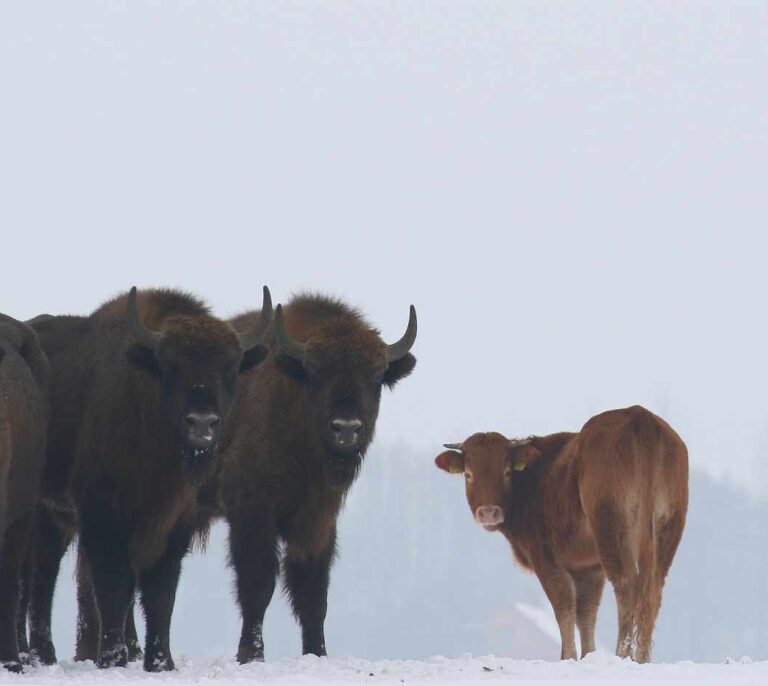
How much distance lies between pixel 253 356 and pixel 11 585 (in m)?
2.64

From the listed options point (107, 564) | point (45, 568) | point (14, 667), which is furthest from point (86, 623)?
point (14, 667)

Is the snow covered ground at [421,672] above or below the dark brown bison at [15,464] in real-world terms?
below

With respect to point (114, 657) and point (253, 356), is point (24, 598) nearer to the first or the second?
point (114, 657)

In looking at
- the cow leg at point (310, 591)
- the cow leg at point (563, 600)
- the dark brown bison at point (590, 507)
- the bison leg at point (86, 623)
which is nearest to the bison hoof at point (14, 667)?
the cow leg at point (310, 591)

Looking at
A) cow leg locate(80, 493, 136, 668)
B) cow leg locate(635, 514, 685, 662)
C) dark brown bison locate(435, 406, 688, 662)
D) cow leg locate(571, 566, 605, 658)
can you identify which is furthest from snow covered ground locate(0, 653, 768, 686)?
cow leg locate(571, 566, 605, 658)

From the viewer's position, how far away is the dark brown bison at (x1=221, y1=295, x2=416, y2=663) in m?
13.7

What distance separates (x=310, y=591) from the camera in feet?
46.5

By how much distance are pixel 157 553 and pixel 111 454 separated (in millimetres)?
876

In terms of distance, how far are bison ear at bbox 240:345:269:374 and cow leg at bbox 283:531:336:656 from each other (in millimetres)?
1664

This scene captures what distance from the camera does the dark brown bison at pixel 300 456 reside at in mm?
13672

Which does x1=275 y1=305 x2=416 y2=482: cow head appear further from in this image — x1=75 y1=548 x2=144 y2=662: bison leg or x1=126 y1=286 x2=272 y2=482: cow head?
x1=75 y1=548 x2=144 y2=662: bison leg

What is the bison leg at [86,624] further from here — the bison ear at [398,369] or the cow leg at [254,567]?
the bison ear at [398,369]

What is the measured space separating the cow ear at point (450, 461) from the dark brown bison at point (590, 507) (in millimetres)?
11

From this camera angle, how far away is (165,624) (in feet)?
44.0
